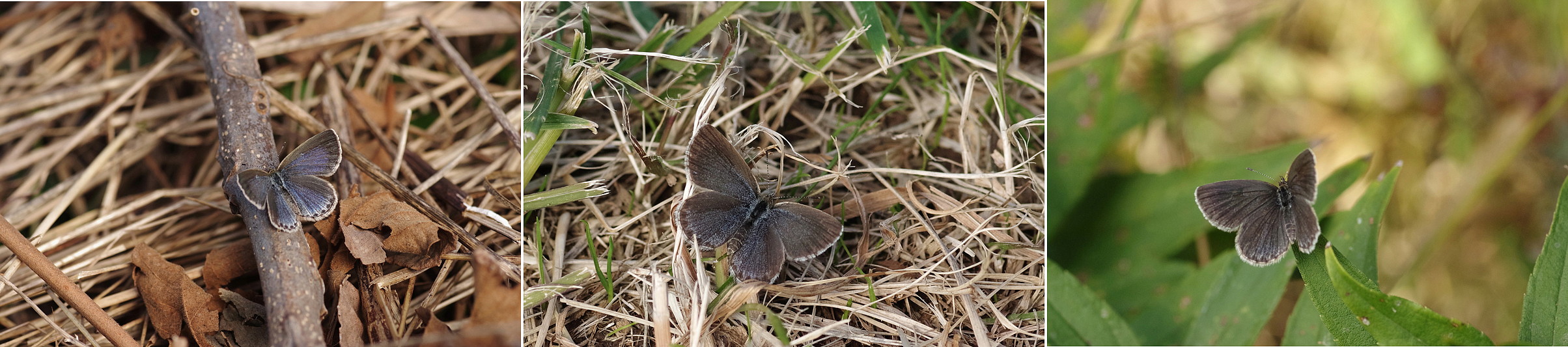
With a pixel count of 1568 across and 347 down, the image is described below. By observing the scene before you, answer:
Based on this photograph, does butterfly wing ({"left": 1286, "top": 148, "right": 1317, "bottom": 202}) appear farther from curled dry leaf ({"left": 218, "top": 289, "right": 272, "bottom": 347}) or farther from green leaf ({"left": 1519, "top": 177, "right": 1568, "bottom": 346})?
curled dry leaf ({"left": 218, "top": 289, "right": 272, "bottom": 347})

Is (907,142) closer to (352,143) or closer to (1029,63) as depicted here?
(1029,63)

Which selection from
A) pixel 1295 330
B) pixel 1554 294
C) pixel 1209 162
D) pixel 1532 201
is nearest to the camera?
pixel 1554 294

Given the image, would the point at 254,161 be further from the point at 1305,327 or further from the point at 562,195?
the point at 1305,327

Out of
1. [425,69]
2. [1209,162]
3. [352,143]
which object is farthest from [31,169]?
[1209,162]

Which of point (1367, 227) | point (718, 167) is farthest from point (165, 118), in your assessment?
point (1367, 227)

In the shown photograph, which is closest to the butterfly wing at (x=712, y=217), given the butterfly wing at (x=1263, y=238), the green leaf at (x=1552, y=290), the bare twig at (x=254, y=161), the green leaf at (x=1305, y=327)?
the bare twig at (x=254, y=161)

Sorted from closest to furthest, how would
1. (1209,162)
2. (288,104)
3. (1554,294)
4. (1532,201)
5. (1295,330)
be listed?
(1554,294)
(1295,330)
(288,104)
(1209,162)
(1532,201)

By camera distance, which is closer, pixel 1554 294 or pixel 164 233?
pixel 1554 294
